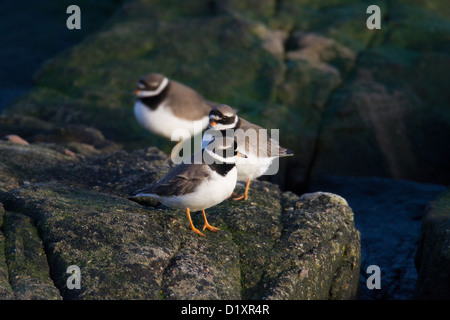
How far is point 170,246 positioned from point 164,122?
541 cm

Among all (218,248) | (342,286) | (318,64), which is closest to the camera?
(218,248)

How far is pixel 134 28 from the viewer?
16.2 meters

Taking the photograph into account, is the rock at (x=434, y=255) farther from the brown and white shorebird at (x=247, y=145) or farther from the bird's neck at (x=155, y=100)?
the bird's neck at (x=155, y=100)

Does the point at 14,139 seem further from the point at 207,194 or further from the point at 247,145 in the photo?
the point at 207,194

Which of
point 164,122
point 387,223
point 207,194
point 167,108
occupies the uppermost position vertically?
point 207,194

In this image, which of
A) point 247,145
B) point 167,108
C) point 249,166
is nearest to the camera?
point 249,166

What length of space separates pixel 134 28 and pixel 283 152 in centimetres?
866

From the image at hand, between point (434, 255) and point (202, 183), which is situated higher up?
point (202, 183)

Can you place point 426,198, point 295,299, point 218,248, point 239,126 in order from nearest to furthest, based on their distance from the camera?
point 295,299 < point 218,248 < point 239,126 < point 426,198

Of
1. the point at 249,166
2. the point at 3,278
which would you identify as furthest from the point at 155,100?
the point at 3,278

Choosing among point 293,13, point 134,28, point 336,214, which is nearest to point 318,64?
point 293,13

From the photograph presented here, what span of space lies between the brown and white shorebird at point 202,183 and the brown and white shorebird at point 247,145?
1.30 m

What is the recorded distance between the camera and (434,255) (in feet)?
25.2
